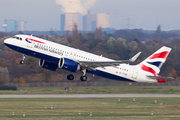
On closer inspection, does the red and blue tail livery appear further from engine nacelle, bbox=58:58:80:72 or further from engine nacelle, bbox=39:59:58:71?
engine nacelle, bbox=39:59:58:71

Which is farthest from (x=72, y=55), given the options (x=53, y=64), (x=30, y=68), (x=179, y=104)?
(x=30, y=68)

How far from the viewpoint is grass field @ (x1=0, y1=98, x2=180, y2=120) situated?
42.8 m

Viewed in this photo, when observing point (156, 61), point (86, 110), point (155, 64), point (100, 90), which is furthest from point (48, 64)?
point (100, 90)

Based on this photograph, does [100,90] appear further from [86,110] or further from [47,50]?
[47,50]

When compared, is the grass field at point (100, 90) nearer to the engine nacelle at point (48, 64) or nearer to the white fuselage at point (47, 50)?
the white fuselage at point (47, 50)

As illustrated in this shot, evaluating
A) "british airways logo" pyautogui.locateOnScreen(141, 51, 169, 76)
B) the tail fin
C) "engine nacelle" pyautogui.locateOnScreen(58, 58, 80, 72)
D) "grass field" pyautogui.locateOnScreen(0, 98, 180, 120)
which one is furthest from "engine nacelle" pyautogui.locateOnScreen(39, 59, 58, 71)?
"british airways logo" pyautogui.locateOnScreen(141, 51, 169, 76)

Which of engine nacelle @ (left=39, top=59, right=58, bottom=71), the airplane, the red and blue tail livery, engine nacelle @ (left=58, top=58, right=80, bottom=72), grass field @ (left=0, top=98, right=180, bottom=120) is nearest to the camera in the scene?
grass field @ (left=0, top=98, right=180, bottom=120)

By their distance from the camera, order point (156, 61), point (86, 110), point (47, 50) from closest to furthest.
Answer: point (47, 50) < point (86, 110) < point (156, 61)

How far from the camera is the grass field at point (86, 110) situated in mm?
42844

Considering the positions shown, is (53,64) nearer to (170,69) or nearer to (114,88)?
(114,88)

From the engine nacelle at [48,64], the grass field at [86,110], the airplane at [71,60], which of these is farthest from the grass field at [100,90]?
the engine nacelle at [48,64]

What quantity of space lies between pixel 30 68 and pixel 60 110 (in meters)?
54.4

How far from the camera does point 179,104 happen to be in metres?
56.6

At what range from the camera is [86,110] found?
160 ft
